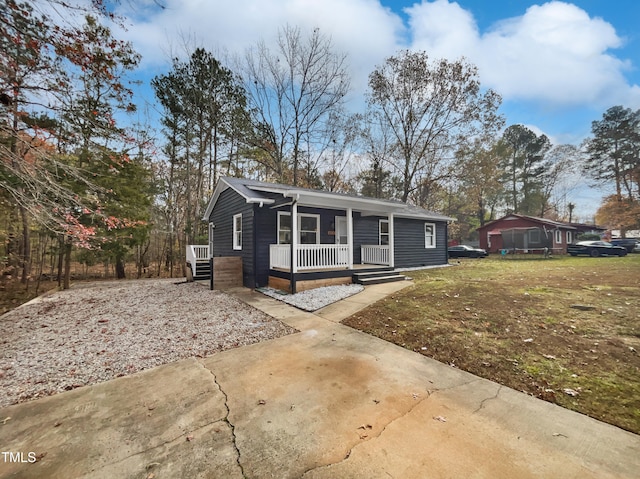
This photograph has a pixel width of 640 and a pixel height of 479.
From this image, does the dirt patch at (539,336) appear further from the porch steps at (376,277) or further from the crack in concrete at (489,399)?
the porch steps at (376,277)

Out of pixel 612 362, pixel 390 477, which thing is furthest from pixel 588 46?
Answer: pixel 390 477

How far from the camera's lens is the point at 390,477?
1.72 metres

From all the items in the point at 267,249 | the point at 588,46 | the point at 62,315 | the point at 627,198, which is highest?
the point at 588,46

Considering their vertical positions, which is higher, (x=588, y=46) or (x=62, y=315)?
(x=588, y=46)

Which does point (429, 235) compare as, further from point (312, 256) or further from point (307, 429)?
point (307, 429)

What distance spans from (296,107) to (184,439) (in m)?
17.9

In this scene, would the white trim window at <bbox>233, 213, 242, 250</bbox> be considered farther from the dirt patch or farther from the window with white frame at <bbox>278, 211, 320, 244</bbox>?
the dirt patch

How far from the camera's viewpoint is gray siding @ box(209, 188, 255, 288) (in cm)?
905

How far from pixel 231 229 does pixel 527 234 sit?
2299 centimetres

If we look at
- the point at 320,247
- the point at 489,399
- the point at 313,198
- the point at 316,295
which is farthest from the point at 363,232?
the point at 489,399

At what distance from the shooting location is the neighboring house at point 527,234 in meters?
20.2

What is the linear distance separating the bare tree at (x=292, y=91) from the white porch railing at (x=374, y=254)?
9.25 m

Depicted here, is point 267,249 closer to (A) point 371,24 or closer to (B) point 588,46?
(A) point 371,24

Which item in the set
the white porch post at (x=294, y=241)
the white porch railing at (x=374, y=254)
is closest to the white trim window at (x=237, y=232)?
the white porch post at (x=294, y=241)
